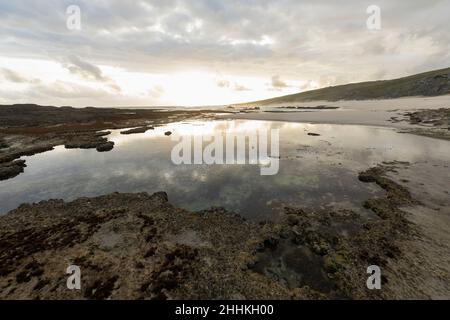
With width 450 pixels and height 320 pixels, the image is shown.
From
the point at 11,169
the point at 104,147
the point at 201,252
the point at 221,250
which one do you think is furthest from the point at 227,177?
the point at 11,169

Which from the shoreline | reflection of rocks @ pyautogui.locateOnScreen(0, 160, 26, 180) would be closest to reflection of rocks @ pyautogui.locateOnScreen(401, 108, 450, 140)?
the shoreline

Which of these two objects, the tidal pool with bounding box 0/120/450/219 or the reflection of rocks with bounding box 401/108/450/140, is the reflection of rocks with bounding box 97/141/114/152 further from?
the reflection of rocks with bounding box 401/108/450/140

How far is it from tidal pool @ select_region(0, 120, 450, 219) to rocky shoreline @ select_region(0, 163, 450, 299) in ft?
8.57

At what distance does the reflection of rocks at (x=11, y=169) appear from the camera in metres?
29.6

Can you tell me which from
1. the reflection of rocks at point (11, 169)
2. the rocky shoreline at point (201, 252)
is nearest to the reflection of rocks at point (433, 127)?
the rocky shoreline at point (201, 252)

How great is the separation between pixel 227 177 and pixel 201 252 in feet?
47.2

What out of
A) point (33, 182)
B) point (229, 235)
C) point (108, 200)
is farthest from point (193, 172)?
point (33, 182)

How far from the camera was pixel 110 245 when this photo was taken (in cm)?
1455

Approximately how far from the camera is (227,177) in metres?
27.6

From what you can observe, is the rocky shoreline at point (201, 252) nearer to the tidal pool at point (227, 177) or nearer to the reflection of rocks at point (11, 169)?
the tidal pool at point (227, 177)

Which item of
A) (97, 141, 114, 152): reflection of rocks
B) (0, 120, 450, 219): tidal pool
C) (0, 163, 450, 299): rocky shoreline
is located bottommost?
(0, 163, 450, 299): rocky shoreline

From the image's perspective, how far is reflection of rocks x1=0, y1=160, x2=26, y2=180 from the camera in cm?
2964

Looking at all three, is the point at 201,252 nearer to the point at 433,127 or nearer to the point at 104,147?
the point at 104,147

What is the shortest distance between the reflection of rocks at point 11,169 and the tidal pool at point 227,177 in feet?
3.93
